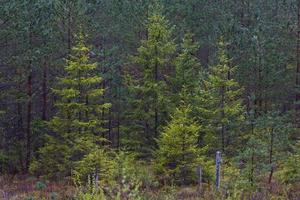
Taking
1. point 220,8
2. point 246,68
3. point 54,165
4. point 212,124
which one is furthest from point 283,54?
point 54,165

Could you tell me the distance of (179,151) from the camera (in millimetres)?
18844

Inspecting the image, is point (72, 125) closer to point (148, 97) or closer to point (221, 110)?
point (148, 97)

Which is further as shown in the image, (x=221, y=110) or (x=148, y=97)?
(x=148, y=97)

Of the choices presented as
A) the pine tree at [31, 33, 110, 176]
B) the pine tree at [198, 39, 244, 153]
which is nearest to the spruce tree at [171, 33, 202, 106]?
the pine tree at [198, 39, 244, 153]

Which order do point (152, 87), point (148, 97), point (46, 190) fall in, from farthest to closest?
1. point (148, 97)
2. point (152, 87)
3. point (46, 190)

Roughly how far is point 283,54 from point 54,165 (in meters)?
13.4

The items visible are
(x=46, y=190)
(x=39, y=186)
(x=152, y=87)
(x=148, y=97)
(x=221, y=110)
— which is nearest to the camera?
(x=46, y=190)

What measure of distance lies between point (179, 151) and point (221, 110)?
12.4 ft

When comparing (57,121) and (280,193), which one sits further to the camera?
(57,121)

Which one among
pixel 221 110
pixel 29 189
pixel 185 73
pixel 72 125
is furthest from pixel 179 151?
pixel 185 73

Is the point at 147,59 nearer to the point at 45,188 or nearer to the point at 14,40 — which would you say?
the point at 14,40

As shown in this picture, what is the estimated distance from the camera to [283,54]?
2695cm

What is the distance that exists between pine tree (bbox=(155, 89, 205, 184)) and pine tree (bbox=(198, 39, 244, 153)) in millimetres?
2369

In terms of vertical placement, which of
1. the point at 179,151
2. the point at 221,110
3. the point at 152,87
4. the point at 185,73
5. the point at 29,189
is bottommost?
the point at 29,189
